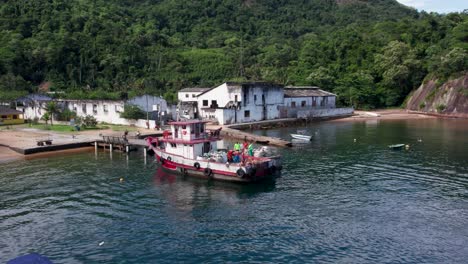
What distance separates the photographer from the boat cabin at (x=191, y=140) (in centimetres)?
4278

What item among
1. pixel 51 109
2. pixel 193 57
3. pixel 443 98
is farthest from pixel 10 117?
pixel 443 98

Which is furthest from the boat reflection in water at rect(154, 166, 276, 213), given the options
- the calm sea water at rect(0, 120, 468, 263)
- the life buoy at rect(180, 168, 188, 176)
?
the life buoy at rect(180, 168, 188, 176)

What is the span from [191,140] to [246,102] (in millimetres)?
38781

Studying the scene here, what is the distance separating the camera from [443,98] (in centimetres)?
9575

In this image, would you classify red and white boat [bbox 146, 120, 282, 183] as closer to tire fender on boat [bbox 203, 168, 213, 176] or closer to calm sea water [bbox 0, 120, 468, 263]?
tire fender on boat [bbox 203, 168, 213, 176]

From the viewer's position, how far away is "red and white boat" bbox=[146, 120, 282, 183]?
128 ft

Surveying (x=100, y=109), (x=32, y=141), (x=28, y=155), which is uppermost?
(x=100, y=109)

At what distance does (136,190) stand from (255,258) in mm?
16543

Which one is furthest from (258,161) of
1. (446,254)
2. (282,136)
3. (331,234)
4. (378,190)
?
(282,136)

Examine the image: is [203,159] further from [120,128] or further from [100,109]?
[100,109]

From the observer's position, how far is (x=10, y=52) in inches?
4715

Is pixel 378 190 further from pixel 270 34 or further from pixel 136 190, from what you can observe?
pixel 270 34

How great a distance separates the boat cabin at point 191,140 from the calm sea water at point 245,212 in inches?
126

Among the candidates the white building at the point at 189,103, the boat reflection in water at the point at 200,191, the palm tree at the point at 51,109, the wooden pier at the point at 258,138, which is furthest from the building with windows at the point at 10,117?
the boat reflection in water at the point at 200,191
